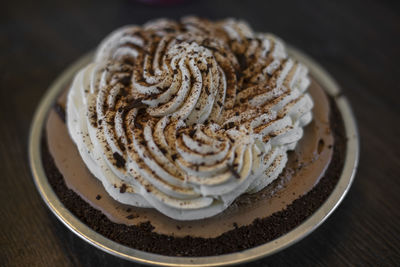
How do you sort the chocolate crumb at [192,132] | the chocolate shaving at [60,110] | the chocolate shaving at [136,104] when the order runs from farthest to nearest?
the chocolate shaving at [60,110] < the chocolate shaving at [136,104] < the chocolate crumb at [192,132]

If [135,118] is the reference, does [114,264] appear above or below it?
below

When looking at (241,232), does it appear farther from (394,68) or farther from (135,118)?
(394,68)

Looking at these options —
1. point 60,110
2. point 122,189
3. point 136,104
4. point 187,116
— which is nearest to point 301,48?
point 187,116

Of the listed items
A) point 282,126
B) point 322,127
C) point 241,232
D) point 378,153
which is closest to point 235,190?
point 241,232

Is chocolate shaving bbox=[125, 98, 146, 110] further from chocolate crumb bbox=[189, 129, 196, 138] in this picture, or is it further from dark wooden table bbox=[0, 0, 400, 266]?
dark wooden table bbox=[0, 0, 400, 266]

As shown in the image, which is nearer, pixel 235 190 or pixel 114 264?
pixel 235 190

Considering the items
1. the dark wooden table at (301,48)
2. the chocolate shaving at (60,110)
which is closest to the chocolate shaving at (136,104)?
the chocolate shaving at (60,110)

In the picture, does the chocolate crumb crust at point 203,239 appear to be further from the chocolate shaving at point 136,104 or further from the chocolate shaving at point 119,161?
the chocolate shaving at point 136,104

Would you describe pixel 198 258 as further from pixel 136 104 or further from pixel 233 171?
pixel 136 104
